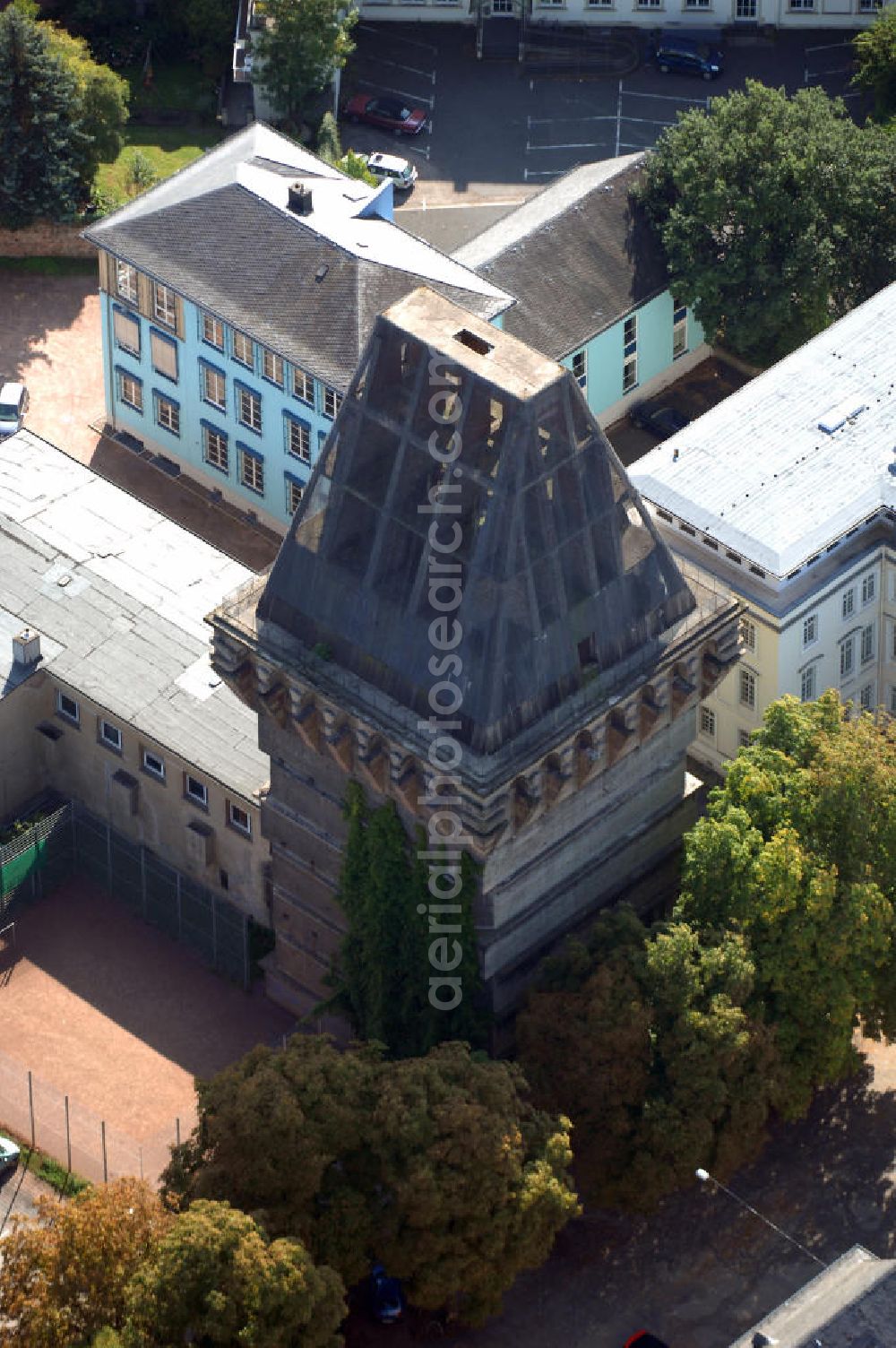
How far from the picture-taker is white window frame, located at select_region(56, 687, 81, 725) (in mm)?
151000

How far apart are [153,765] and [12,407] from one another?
118 feet

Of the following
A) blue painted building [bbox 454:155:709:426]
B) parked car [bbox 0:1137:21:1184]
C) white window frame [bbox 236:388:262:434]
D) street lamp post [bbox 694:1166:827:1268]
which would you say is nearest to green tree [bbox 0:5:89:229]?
white window frame [bbox 236:388:262:434]

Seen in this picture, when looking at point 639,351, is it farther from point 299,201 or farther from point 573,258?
point 299,201

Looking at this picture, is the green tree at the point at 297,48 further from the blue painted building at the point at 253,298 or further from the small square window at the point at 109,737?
the small square window at the point at 109,737

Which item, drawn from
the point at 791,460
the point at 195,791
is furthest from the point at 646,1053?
the point at 791,460

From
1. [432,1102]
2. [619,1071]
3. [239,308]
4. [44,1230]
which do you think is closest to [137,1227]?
[44,1230]

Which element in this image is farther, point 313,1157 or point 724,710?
point 724,710

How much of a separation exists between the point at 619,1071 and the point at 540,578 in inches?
828

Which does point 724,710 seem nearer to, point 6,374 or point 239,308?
point 239,308

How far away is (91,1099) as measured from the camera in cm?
14312

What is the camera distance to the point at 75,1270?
123625 millimetres

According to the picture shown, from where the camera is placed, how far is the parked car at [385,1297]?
133375 millimetres

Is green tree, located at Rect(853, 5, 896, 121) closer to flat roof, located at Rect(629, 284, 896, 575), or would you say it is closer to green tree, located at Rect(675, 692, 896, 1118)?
flat roof, located at Rect(629, 284, 896, 575)

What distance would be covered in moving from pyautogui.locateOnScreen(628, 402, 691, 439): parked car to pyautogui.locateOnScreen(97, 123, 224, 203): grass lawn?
3420 cm
